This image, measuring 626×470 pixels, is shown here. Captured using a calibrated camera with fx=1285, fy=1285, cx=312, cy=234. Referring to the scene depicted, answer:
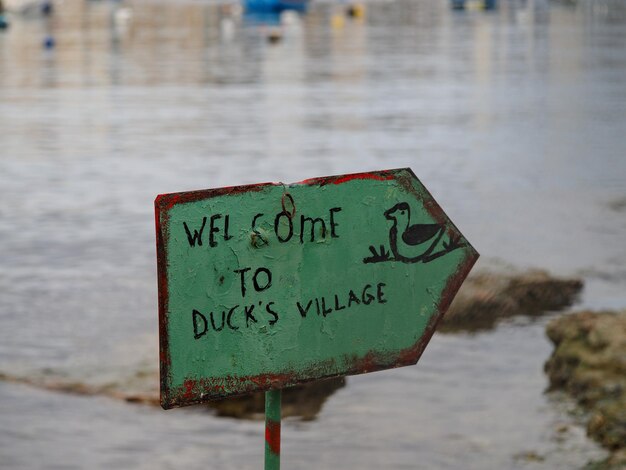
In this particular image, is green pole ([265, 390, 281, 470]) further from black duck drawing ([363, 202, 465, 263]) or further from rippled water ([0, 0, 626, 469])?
rippled water ([0, 0, 626, 469])

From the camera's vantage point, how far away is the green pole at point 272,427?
9.62 ft

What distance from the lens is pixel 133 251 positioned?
1117cm

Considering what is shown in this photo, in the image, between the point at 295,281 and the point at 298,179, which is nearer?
the point at 295,281

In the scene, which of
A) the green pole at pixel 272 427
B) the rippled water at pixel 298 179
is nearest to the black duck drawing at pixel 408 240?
the green pole at pixel 272 427

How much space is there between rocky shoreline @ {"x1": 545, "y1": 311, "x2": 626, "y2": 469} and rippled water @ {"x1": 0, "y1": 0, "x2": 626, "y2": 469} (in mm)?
119

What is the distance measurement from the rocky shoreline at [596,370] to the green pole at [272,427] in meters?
3.02

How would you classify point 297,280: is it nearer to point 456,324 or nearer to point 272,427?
point 272,427

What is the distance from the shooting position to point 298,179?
14695 millimetres

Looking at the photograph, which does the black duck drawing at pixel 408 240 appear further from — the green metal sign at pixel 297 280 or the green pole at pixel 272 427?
the green pole at pixel 272 427

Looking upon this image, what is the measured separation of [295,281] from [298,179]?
11871 mm

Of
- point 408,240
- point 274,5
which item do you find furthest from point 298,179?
point 274,5

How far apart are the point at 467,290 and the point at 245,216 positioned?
242 inches

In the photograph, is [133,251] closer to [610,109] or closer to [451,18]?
[610,109]

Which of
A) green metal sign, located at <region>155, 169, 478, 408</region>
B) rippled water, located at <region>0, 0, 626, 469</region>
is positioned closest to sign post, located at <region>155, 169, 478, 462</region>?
green metal sign, located at <region>155, 169, 478, 408</region>
